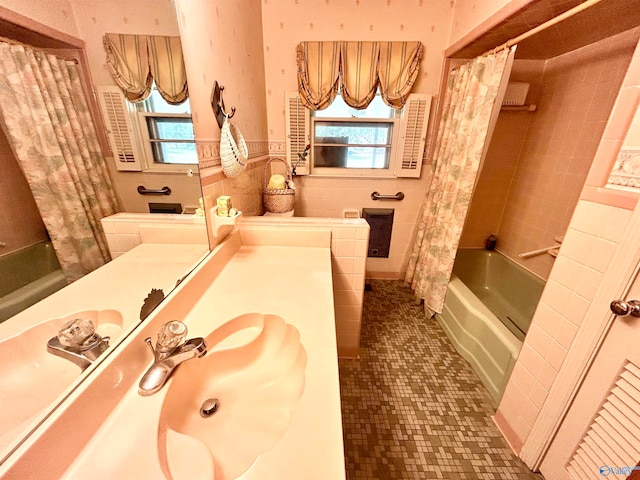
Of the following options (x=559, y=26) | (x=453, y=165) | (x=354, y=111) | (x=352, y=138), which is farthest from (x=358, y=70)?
(x=559, y=26)

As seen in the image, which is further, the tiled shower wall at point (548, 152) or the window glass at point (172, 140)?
the tiled shower wall at point (548, 152)

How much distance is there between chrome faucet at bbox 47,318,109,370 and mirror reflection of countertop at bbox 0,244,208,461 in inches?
0.4

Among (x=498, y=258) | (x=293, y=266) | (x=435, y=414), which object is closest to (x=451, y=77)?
(x=498, y=258)

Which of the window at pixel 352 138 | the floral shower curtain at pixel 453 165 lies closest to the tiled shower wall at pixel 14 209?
the floral shower curtain at pixel 453 165

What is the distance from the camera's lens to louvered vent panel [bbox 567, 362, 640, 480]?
73 centimetres

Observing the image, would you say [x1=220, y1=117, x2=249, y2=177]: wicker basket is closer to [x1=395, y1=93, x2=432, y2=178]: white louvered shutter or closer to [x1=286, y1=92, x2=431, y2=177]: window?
[x1=286, y1=92, x2=431, y2=177]: window

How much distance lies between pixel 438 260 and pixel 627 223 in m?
1.15

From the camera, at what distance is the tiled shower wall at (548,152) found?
5.08 ft

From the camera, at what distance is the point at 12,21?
0.38 metres

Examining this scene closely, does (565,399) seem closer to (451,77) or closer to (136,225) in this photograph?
(136,225)

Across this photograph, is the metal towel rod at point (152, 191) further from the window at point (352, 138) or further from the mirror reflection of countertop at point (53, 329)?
the window at point (352, 138)

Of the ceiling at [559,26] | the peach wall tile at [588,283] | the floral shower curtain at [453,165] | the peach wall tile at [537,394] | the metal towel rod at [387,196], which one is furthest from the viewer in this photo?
the metal towel rod at [387,196]

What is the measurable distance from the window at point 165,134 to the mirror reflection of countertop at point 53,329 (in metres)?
0.28

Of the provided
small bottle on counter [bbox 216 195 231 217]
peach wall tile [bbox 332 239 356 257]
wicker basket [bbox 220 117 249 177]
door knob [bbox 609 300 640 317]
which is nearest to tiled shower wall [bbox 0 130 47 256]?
small bottle on counter [bbox 216 195 231 217]
